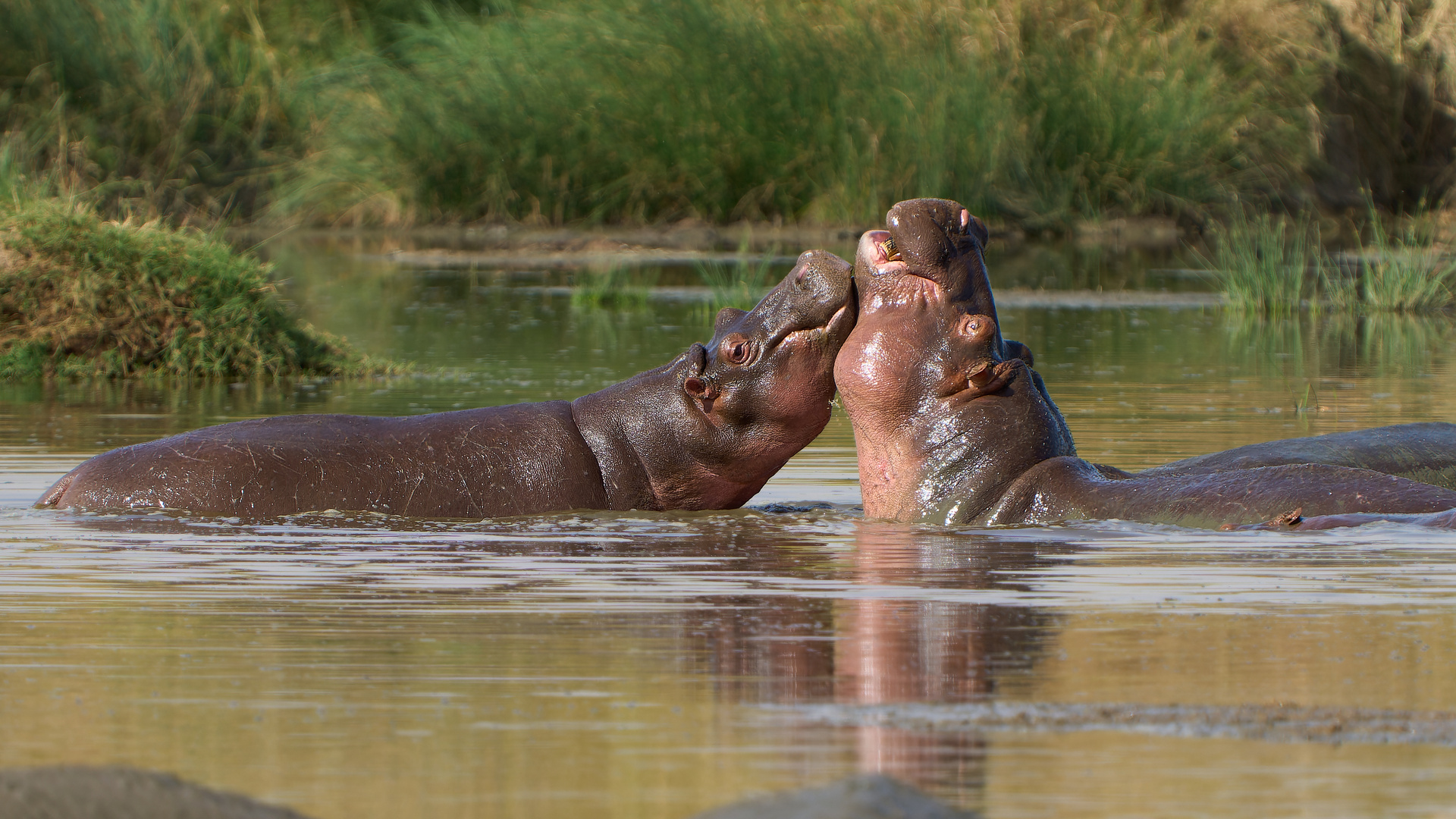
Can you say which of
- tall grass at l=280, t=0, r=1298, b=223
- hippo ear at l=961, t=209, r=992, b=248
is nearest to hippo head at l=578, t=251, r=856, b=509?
hippo ear at l=961, t=209, r=992, b=248

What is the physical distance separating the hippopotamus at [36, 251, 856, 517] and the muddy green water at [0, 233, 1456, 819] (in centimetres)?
14

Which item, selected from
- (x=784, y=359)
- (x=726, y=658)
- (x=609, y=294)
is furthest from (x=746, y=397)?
(x=609, y=294)

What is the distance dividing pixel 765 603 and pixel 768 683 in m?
0.98

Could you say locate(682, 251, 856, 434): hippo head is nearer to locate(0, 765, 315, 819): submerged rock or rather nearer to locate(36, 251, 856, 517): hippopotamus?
locate(36, 251, 856, 517): hippopotamus

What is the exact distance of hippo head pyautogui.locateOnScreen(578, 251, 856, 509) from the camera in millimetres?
→ 6863

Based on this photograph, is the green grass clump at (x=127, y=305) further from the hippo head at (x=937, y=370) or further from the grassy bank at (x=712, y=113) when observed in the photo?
the grassy bank at (x=712, y=113)

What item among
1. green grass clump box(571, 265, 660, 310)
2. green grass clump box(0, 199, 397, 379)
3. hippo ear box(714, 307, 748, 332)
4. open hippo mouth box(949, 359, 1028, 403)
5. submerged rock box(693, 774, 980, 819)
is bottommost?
green grass clump box(571, 265, 660, 310)

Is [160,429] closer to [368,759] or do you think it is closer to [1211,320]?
[368,759]

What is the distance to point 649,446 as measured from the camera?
7.02 metres

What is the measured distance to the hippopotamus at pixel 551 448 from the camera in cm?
682

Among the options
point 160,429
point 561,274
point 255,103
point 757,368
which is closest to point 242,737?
point 757,368

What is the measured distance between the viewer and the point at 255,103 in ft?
85.9

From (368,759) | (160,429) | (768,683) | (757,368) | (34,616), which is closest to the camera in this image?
(368,759)

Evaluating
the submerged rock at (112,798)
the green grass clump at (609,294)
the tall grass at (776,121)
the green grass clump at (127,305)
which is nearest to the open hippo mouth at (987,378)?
the submerged rock at (112,798)
